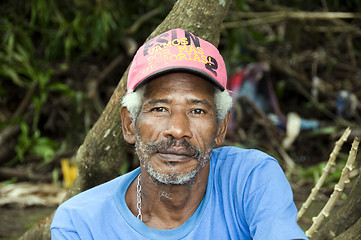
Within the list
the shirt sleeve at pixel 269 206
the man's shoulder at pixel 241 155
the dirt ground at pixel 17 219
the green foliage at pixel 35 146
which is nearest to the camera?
the shirt sleeve at pixel 269 206

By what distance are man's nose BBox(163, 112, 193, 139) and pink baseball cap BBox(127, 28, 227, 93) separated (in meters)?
0.17

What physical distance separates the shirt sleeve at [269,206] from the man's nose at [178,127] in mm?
296

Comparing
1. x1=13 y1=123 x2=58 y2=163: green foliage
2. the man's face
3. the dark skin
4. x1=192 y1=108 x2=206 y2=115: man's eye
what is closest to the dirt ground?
x1=13 y1=123 x2=58 y2=163: green foliage

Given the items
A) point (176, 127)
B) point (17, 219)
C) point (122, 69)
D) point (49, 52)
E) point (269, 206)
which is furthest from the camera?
point (122, 69)

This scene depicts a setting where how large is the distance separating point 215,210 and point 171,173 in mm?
219

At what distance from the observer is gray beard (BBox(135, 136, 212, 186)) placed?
1.82 metres

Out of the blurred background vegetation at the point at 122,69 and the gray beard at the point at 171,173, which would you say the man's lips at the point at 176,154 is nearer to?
the gray beard at the point at 171,173

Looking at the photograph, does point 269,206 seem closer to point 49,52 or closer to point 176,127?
point 176,127

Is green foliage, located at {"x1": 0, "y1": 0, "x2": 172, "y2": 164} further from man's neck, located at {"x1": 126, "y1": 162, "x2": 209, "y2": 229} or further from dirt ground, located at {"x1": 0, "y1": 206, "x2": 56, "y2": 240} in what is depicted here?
man's neck, located at {"x1": 126, "y1": 162, "x2": 209, "y2": 229}

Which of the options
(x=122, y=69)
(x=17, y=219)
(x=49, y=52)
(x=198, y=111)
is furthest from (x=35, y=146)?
(x=198, y=111)

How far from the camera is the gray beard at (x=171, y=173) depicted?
5.96 feet

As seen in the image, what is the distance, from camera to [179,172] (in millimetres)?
1816

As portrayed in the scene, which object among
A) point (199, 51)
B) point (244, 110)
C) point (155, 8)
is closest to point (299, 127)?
point (244, 110)

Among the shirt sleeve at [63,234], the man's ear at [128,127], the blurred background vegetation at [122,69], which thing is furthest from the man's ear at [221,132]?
the blurred background vegetation at [122,69]
